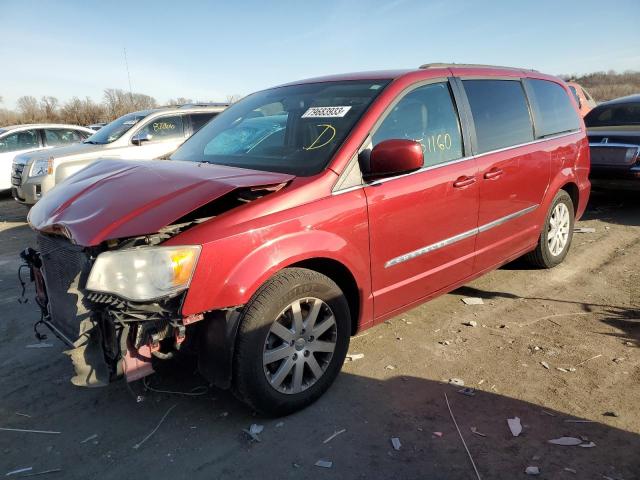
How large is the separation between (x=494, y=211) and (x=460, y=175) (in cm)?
60

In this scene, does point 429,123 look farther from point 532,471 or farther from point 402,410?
point 532,471

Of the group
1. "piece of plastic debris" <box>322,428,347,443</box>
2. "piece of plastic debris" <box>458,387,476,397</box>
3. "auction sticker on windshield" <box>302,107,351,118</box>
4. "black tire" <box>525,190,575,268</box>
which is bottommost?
"piece of plastic debris" <box>458,387,476,397</box>

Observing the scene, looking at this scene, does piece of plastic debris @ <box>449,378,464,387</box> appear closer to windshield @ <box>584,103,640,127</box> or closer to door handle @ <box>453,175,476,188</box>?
door handle @ <box>453,175,476,188</box>

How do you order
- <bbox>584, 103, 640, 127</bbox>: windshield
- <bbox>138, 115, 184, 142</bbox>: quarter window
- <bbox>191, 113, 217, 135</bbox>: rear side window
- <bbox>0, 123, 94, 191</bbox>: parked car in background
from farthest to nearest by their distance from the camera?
<bbox>0, 123, 94, 191</bbox>: parked car in background → <bbox>191, 113, 217, 135</bbox>: rear side window → <bbox>138, 115, 184, 142</bbox>: quarter window → <bbox>584, 103, 640, 127</bbox>: windshield

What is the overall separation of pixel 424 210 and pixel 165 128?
7018 mm

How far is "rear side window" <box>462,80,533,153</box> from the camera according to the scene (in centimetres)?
384

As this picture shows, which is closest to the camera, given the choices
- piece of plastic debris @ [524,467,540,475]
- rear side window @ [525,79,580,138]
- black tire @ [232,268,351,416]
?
Answer: piece of plastic debris @ [524,467,540,475]

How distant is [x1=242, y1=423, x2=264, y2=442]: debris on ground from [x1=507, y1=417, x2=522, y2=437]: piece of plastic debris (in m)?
1.37

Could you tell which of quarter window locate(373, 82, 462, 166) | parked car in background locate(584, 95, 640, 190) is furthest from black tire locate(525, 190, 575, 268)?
parked car in background locate(584, 95, 640, 190)

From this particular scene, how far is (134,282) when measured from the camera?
91.6 inches

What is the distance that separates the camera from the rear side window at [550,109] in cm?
456

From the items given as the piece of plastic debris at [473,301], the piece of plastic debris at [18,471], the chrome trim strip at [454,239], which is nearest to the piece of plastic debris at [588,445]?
the chrome trim strip at [454,239]

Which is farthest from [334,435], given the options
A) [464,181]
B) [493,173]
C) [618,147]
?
[618,147]

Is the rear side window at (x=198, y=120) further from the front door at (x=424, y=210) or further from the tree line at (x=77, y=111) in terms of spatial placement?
the tree line at (x=77, y=111)
